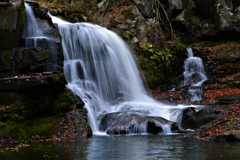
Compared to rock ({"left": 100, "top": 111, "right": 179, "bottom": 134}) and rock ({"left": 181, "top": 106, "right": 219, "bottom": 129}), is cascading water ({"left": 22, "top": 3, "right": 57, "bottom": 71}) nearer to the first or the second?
rock ({"left": 100, "top": 111, "right": 179, "bottom": 134})

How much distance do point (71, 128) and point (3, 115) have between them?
2230mm

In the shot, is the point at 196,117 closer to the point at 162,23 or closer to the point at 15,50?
the point at 15,50

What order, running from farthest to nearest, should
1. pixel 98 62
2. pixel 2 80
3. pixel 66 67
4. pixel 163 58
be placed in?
pixel 163 58 → pixel 98 62 → pixel 66 67 → pixel 2 80

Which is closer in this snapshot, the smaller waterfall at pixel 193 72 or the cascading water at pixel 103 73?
the cascading water at pixel 103 73

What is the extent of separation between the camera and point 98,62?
51.1 ft

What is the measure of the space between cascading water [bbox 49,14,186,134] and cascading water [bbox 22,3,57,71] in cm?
186

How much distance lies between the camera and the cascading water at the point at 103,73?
13391mm

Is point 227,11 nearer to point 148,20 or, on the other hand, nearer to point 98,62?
point 148,20

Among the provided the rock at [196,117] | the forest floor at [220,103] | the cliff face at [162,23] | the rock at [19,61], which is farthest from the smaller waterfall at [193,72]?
the rock at [19,61]

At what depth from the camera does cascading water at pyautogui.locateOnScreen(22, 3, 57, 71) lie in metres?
11.5

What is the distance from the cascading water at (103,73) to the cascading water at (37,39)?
73.2 inches

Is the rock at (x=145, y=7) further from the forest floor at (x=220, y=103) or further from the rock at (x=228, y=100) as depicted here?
the rock at (x=228, y=100)

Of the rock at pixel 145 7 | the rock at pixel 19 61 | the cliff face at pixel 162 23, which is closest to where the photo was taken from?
the rock at pixel 19 61

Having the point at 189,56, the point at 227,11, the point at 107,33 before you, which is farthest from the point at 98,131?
the point at 227,11
